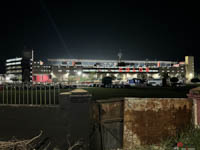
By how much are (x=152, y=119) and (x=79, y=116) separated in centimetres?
251

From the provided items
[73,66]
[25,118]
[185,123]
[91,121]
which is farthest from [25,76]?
[73,66]

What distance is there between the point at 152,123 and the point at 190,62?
13409 centimetres

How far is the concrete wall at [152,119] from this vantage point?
5430 mm

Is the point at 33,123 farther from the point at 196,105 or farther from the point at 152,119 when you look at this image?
the point at 196,105

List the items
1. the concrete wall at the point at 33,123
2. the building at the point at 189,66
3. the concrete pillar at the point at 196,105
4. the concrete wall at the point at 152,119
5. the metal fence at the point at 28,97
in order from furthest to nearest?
the building at the point at 189,66
the metal fence at the point at 28,97
the concrete wall at the point at 33,123
the concrete wall at the point at 152,119
the concrete pillar at the point at 196,105

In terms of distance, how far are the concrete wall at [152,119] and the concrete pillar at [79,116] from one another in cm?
130

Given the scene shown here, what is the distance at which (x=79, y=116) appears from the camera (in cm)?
536

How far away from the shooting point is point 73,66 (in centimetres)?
10988

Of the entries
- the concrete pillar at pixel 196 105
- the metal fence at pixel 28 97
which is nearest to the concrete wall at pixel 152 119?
the concrete pillar at pixel 196 105

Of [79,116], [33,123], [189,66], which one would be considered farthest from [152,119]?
[189,66]

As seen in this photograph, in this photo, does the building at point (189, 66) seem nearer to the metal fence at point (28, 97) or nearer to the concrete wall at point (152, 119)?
the metal fence at point (28, 97)

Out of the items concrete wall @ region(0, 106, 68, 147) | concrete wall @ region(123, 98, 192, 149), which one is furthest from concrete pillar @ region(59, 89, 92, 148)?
concrete wall @ region(123, 98, 192, 149)

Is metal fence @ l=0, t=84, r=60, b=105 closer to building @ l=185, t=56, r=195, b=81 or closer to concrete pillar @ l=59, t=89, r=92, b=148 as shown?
concrete pillar @ l=59, t=89, r=92, b=148

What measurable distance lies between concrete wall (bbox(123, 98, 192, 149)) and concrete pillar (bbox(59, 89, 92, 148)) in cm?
130
